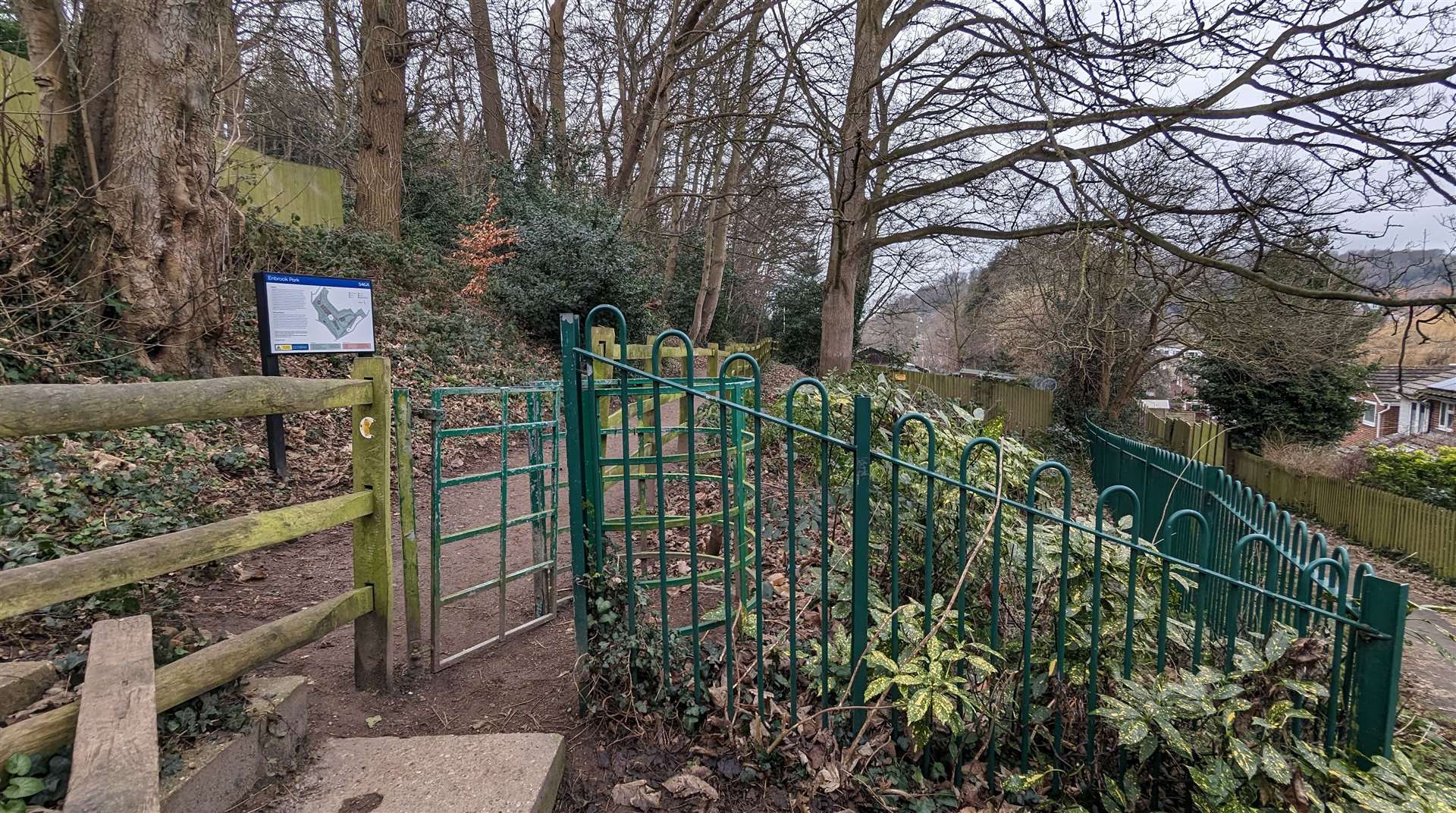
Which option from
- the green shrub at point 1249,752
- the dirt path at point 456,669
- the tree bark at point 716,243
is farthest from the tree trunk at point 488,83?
the green shrub at point 1249,752

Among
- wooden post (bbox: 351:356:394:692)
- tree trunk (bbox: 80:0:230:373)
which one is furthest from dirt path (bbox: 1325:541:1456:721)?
tree trunk (bbox: 80:0:230:373)

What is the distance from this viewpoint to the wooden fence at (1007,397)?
18.7m

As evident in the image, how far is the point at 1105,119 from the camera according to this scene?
6.99m

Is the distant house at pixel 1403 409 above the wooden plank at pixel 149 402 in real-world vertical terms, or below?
below

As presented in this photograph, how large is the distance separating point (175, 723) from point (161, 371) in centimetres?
527

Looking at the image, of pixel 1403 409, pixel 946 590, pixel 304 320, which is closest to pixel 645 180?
pixel 304 320

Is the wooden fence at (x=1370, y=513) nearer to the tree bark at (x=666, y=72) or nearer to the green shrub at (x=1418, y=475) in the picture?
the green shrub at (x=1418, y=475)

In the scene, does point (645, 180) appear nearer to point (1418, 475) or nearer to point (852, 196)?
point (852, 196)

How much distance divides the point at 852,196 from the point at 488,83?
9195 millimetres

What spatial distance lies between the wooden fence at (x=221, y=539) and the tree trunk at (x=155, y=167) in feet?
15.6

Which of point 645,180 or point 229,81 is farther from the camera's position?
point 645,180

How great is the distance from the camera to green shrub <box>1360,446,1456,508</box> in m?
12.0

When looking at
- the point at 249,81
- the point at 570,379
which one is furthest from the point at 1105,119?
the point at 249,81

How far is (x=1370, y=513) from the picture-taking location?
1194cm
